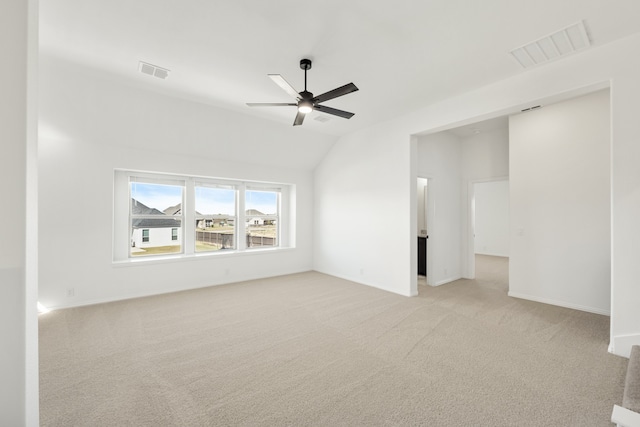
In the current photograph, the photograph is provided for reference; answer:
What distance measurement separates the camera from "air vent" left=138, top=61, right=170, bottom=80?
3176 millimetres

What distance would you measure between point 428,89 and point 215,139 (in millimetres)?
3608

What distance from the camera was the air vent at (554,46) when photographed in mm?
2613

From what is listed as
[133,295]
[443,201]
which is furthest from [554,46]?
[133,295]

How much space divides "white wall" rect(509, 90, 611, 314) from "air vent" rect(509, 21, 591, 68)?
64.7 inches

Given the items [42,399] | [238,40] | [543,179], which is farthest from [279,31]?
[543,179]

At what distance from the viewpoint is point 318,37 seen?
8.74 ft

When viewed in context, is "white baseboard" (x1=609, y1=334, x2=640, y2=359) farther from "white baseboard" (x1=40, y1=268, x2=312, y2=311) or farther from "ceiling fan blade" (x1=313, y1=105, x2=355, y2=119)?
"white baseboard" (x1=40, y1=268, x2=312, y2=311)

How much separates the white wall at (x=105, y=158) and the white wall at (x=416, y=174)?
67.0 inches

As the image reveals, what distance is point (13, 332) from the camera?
3.88 ft

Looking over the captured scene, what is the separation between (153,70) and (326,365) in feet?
12.5

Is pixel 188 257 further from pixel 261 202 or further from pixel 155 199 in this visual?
pixel 261 202

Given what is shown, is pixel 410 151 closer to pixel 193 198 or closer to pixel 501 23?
pixel 501 23

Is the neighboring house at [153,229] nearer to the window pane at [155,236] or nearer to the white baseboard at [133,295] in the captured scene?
the window pane at [155,236]

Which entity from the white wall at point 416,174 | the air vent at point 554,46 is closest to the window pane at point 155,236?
the white wall at point 416,174
